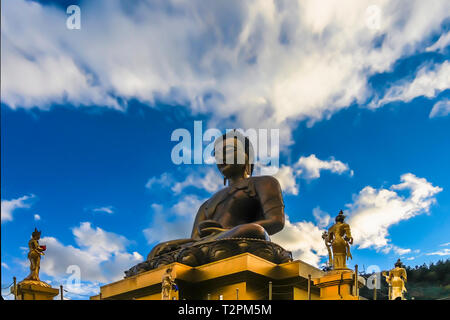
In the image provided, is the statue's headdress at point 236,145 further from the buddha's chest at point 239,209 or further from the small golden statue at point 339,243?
the small golden statue at point 339,243

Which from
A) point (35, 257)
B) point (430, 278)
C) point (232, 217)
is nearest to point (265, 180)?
point (232, 217)

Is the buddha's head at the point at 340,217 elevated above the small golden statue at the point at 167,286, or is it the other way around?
the buddha's head at the point at 340,217

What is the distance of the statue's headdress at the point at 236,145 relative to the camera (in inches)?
406

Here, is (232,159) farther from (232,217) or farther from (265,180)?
(232,217)

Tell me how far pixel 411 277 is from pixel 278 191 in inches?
345

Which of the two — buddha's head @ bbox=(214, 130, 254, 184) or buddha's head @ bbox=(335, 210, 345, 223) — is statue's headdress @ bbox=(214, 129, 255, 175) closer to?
buddha's head @ bbox=(214, 130, 254, 184)

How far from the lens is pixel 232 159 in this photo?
10.1m

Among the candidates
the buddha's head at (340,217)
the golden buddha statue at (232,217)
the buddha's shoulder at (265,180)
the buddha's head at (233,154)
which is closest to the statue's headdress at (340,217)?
the buddha's head at (340,217)

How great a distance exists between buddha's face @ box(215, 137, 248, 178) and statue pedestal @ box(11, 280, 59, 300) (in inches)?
166

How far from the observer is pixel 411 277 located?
634 inches

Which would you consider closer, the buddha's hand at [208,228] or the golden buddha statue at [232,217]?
the golden buddha statue at [232,217]

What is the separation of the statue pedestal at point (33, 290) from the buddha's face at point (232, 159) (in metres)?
4.22

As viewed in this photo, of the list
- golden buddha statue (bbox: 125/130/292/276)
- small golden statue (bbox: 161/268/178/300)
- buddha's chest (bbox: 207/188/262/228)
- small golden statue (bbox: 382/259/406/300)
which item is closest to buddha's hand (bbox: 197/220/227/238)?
golden buddha statue (bbox: 125/130/292/276)
